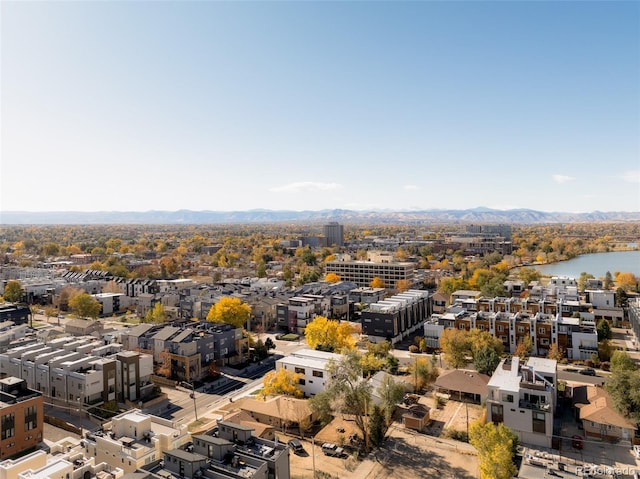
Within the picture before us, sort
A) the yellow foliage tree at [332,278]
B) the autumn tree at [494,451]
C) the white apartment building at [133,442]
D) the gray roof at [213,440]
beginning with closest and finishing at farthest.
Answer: the gray roof at [213,440] → the autumn tree at [494,451] → the white apartment building at [133,442] → the yellow foliage tree at [332,278]

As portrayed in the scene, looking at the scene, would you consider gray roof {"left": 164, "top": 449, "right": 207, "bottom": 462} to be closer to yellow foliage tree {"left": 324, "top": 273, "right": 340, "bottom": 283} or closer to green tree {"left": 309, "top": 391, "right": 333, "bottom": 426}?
green tree {"left": 309, "top": 391, "right": 333, "bottom": 426}

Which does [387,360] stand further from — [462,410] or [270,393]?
[270,393]

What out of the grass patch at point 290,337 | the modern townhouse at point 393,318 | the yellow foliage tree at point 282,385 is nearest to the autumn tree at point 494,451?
the yellow foliage tree at point 282,385

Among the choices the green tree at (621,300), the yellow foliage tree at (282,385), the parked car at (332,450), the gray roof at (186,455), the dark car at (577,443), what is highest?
the gray roof at (186,455)

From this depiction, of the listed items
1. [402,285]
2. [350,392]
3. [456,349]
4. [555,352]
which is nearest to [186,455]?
[350,392]

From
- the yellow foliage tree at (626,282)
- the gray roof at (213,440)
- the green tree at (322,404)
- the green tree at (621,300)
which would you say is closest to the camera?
the gray roof at (213,440)

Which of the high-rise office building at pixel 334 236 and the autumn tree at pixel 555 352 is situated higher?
the high-rise office building at pixel 334 236

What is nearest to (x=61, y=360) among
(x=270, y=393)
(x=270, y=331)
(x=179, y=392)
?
(x=179, y=392)

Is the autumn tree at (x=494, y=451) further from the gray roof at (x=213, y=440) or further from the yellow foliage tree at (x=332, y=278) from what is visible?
the yellow foliage tree at (x=332, y=278)
